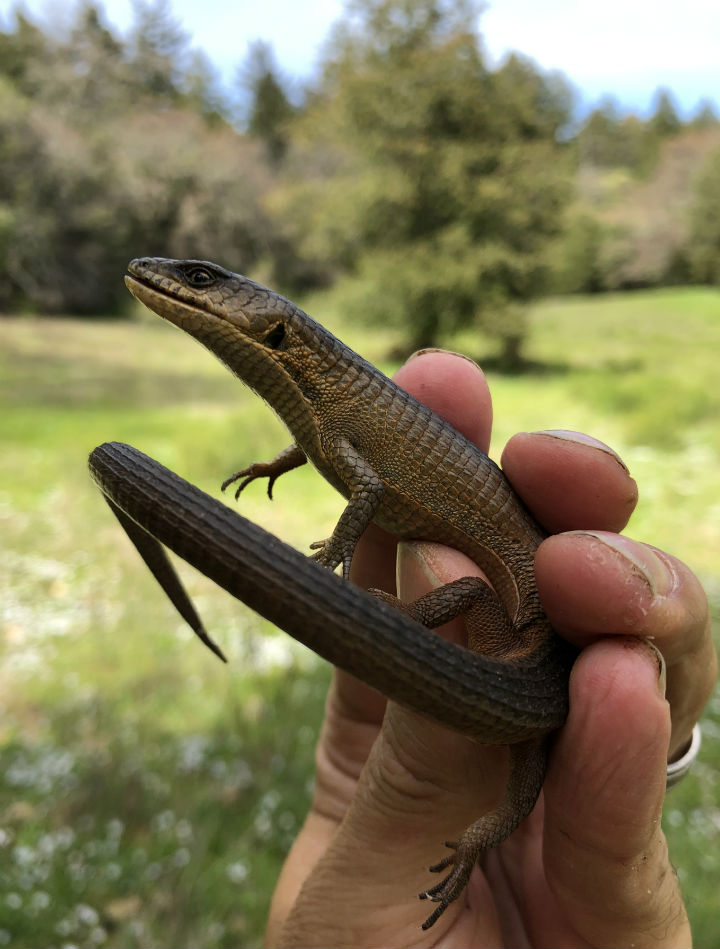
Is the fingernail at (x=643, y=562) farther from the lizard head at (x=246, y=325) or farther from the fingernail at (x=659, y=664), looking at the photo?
the lizard head at (x=246, y=325)

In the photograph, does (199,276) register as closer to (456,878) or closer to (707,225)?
(456,878)

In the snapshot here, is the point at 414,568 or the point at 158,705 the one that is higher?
the point at 414,568

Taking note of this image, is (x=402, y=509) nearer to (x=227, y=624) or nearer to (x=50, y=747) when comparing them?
(x=50, y=747)

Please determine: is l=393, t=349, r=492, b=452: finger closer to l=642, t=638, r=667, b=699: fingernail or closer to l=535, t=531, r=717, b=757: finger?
l=535, t=531, r=717, b=757: finger

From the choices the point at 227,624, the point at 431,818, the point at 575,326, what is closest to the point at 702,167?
the point at 575,326

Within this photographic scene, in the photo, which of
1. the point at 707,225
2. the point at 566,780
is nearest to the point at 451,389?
the point at 566,780

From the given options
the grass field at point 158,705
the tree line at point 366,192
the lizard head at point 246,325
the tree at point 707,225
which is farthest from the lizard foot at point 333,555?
the tree at point 707,225
